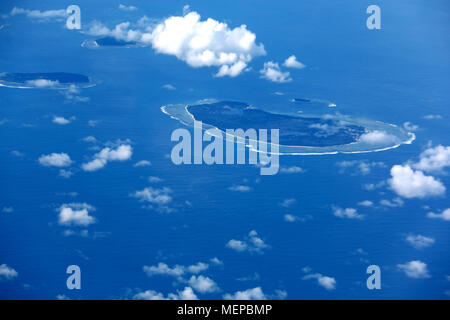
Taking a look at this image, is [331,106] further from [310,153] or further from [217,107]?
[217,107]

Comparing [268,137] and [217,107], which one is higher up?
[217,107]

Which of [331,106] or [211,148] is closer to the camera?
[211,148]

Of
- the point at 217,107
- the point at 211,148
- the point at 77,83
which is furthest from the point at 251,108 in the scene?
the point at 77,83

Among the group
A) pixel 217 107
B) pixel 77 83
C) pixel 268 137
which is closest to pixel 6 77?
pixel 77 83

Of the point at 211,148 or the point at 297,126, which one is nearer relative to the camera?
the point at 211,148
